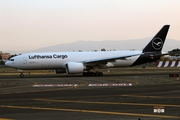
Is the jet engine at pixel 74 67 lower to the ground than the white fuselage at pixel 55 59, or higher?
lower

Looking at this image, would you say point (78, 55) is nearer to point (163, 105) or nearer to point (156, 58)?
point (156, 58)

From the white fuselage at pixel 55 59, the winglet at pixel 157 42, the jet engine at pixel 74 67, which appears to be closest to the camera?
the jet engine at pixel 74 67

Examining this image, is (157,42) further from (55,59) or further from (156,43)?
(55,59)

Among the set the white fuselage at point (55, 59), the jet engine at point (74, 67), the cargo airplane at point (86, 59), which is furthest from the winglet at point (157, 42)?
the jet engine at point (74, 67)

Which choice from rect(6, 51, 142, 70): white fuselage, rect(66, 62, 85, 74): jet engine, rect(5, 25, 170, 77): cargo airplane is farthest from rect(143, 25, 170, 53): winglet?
rect(66, 62, 85, 74): jet engine

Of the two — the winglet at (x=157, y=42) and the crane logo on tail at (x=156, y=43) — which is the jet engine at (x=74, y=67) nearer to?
the winglet at (x=157, y=42)

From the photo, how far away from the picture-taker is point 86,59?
119ft

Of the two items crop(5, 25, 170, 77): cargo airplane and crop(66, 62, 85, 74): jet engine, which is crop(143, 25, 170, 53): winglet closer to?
crop(5, 25, 170, 77): cargo airplane

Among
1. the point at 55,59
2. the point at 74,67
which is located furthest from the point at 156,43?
the point at 55,59

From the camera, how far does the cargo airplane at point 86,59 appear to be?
34491mm

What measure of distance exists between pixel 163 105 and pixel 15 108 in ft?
20.0

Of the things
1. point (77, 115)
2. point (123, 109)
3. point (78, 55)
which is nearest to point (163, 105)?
point (123, 109)

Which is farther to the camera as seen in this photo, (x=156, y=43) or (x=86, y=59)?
(x=156, y=43)

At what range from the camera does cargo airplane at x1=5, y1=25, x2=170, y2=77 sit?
34.5 m
